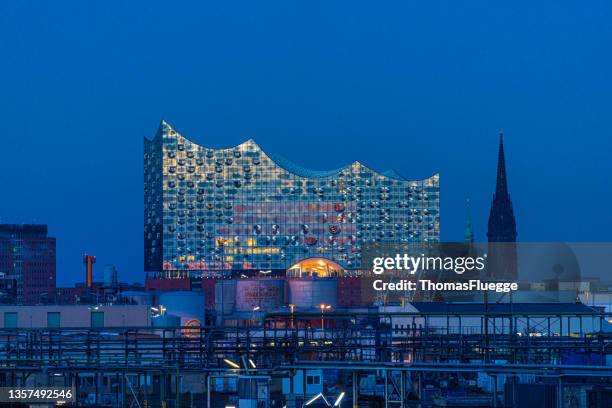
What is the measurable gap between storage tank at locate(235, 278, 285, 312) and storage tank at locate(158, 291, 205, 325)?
22.4m

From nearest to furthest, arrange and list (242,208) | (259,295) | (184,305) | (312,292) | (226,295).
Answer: (184,305)
(312,292)
(226,295)
(259,295)
(242,208)

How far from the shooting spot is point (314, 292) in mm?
129750

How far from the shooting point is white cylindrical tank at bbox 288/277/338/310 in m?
128

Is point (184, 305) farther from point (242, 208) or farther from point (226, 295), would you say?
point (242, 208)

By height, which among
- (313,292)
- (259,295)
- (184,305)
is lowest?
(184,305)

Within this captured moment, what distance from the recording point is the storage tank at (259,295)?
130 m

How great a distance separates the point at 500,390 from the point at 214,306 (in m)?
94.0

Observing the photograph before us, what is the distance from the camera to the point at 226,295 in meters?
131

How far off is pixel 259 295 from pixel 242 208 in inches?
1728

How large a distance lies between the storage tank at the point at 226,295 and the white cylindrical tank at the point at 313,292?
5994 millimetres

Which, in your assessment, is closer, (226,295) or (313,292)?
(313,292)
